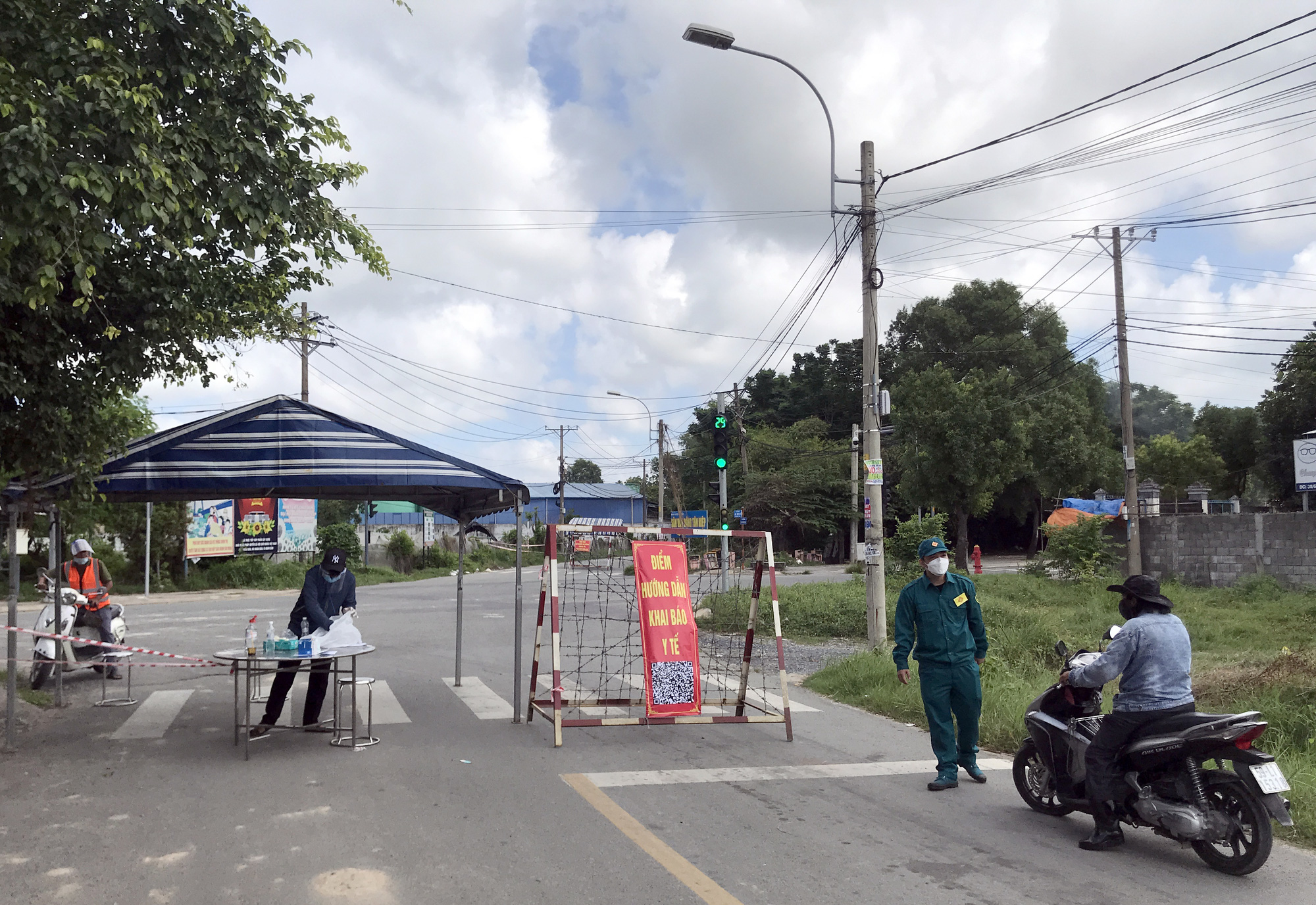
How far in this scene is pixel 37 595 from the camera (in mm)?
26750

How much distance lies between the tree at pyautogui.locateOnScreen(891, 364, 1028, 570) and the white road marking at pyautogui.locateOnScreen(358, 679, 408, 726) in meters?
26.9

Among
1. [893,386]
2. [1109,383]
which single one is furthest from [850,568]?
[1109,383]

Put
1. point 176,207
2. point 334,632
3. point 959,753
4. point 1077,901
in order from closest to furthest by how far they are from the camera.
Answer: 1. point 1077,901
2. point 176,207
3. point 959,753
4. point 334,632

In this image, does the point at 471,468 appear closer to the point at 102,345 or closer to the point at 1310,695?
the point at 102,345

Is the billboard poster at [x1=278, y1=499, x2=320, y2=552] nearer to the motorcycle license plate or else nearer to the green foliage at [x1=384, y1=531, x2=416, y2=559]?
the green foliage at [x1=384, y1=531, x2=416, y2=559]

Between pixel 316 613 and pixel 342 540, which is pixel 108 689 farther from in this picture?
pixel 342 540

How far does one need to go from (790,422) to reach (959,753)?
57.0 m

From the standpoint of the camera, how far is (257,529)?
3462cm

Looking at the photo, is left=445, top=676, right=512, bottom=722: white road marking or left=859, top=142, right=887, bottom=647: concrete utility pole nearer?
left=445, top=676, right=512, bottom=722: white road marking

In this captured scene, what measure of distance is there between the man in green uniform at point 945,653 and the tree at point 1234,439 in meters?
42.2

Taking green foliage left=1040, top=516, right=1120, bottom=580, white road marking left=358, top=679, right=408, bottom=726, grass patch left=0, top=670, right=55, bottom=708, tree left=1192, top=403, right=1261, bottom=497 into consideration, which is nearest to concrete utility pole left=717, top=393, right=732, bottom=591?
green foliage left=1040, top=516, right=1120, bottom=580

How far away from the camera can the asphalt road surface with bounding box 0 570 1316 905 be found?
489 cm

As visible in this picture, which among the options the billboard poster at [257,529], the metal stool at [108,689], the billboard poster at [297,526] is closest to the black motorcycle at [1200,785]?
the metal stool at [108,689]

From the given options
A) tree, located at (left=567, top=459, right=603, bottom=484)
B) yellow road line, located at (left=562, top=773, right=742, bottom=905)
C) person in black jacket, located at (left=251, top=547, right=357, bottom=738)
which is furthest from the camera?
tree, located at (left=567, top=459, right=603, bottom=484)
